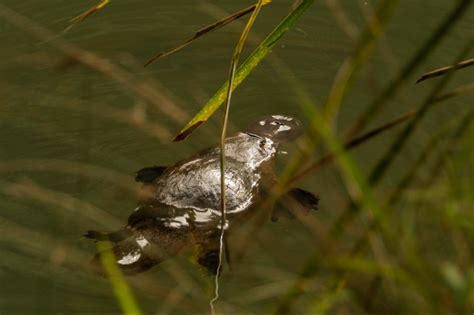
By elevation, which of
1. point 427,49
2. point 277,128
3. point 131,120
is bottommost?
point 277,128

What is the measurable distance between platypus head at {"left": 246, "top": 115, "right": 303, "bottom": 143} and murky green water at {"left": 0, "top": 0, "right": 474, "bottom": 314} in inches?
3.8

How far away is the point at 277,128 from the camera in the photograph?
4.06 m

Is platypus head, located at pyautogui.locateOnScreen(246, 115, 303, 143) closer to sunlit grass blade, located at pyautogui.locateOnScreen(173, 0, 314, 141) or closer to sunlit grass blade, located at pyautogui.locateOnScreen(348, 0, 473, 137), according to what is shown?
sunlit grass blade, located at pyautogui.locateOnScreen(173, 0, 314, 141)

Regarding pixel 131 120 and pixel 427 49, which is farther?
pixel 131 120

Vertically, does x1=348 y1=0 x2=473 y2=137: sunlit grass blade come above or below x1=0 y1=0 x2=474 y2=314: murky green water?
above

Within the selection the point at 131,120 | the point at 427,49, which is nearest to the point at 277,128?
the point at 131,120

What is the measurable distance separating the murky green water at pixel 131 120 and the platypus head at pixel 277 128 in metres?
0.10

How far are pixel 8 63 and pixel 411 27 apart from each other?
203 centimetres

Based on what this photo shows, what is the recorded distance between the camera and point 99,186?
3.66m

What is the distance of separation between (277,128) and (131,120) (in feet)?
5.04

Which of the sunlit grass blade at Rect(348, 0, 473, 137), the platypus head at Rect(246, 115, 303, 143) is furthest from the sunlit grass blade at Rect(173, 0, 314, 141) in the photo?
the platypus head at Rect(246, 115, 303, 143)

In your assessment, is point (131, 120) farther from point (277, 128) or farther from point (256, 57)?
point (277, 128)

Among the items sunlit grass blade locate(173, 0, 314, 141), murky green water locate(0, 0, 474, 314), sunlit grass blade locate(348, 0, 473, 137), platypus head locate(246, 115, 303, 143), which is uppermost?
sunlit grass blade locate(348, 0, 473, 137)

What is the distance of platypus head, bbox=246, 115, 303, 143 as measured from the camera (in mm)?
4027
